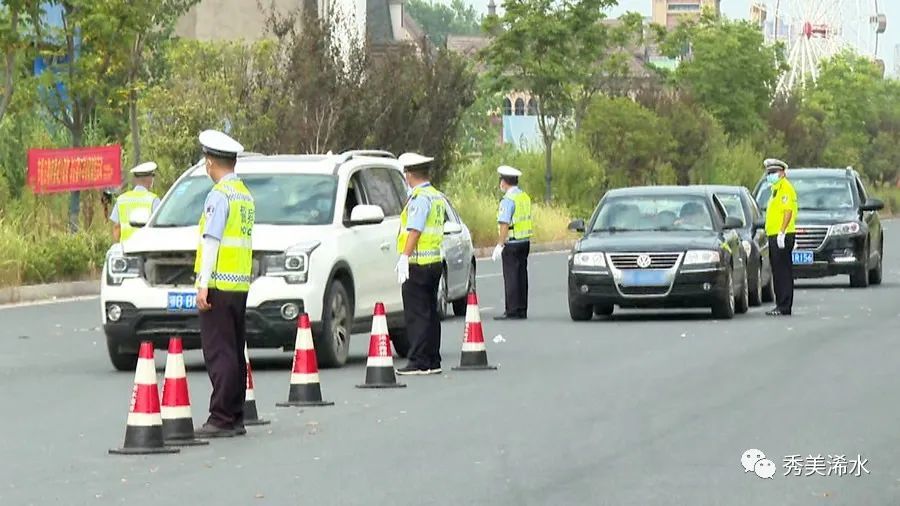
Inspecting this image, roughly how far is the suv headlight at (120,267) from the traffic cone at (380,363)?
243cm

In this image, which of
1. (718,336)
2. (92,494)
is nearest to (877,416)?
(92,494)

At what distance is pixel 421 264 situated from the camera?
17.8 metres

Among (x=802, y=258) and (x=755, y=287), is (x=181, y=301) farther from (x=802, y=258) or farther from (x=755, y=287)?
(x=802, y=258)

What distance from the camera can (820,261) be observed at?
32.3 metres

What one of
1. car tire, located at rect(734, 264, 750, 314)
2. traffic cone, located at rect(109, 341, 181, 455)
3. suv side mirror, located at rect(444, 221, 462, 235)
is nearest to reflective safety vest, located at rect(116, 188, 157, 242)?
suv side mirror, located at rect(444, 221, 462, 235)

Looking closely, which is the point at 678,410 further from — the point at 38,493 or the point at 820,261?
the point at 820,261

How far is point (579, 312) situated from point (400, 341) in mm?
5182

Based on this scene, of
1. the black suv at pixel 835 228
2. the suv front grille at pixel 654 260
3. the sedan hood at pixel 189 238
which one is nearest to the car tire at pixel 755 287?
the suv front grille at pixel 654 260

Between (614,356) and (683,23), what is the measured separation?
5695cm

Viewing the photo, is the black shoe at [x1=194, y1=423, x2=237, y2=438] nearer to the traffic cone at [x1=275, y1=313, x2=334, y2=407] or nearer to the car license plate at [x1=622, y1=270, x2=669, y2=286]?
the traffic cone at [x1=275, y1=313, x2=334, y2=407]

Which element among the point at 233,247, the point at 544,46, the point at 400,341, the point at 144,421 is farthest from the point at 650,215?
the point at 544,46

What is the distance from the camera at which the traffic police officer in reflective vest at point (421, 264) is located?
57.9 feet

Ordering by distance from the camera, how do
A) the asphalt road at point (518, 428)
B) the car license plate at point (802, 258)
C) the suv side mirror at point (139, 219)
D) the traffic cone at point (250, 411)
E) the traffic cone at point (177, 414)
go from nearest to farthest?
the asphalt road at point (518, 428) → the traffic cone at point (177, 414) → the traffic cone at point (250, 411) → the suv side mirror at point (139, 219) → the car license plate at point (802, 258)

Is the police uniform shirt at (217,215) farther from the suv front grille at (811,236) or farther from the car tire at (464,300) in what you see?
the suv front grille at (811,236)
